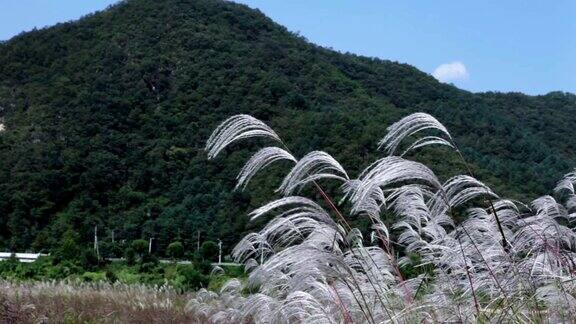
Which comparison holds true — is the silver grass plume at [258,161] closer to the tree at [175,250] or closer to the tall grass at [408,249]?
the tall grass at [408,249]

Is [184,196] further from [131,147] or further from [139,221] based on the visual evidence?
[131,147]

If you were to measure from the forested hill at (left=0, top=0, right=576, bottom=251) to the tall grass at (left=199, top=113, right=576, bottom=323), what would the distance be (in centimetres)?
608

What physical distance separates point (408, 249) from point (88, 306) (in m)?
3.22

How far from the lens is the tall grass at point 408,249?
241 centimetres

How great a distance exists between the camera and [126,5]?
45062mm

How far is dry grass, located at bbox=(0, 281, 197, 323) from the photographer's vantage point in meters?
5.58

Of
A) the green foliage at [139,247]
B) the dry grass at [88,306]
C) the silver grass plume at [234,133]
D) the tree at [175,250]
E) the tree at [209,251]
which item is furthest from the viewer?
the tree at [175,250]

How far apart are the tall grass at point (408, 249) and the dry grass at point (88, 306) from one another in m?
2.15

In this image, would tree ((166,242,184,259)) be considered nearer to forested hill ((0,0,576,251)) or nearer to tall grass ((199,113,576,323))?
forested hill ((0,0,576,251))

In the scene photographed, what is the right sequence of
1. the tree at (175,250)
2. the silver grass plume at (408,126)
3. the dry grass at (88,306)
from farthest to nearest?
the tree at (175,250)
the dry grass at (88,306)
the silver grass plume at (408,126)

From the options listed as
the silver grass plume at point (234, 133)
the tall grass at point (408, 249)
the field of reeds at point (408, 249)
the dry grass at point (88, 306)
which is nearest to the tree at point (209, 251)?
the dry grass at point (88, 306)

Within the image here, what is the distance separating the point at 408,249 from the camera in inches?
148

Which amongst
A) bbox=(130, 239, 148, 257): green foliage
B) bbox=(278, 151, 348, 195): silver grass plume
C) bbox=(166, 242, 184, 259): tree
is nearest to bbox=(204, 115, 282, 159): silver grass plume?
bbox=(278, 151, 348, 195): silver grass plume

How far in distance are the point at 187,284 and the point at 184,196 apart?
12.6 meters
